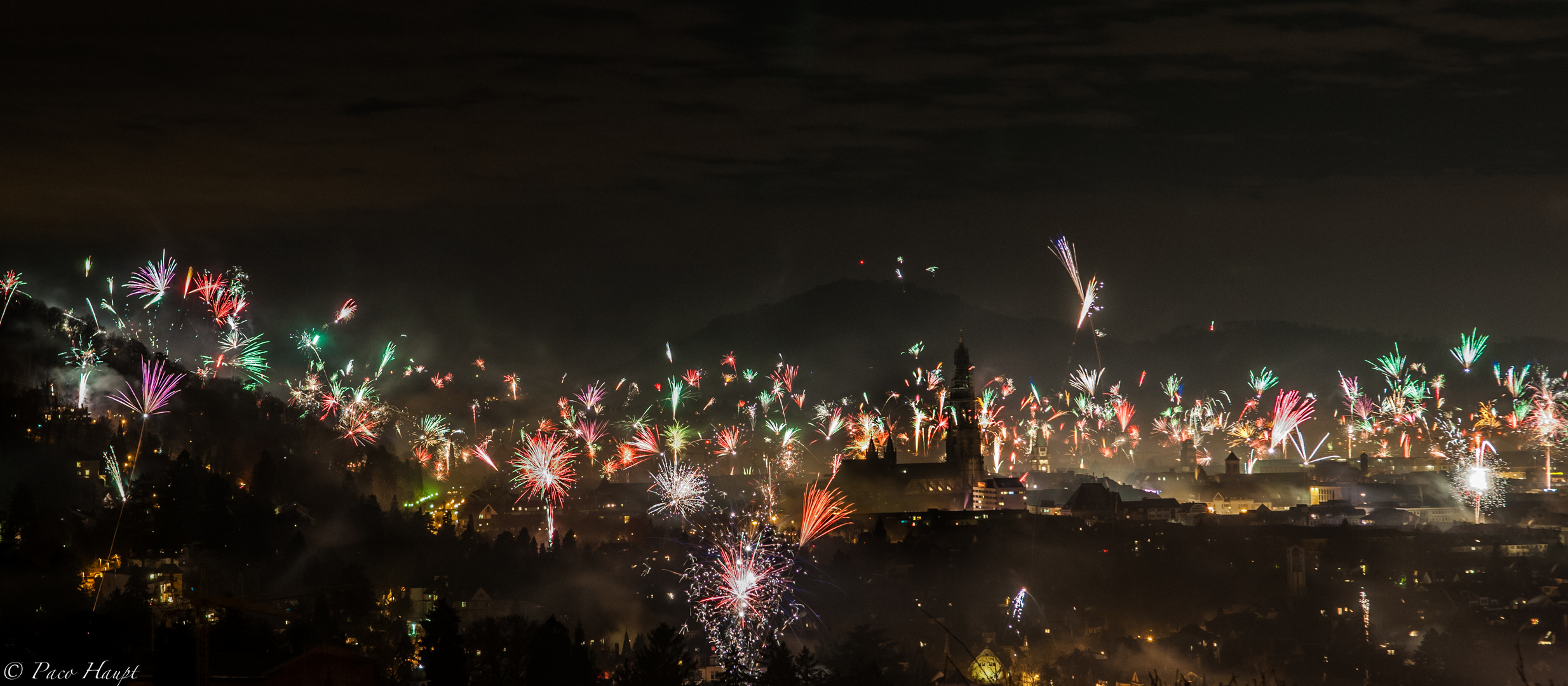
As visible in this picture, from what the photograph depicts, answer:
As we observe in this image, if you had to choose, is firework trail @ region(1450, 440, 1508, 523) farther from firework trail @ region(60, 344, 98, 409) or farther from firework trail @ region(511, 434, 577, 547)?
firework trail @ region(60, 344, 98, 409)

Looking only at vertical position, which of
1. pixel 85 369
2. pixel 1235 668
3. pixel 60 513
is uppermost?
pixel 85 369

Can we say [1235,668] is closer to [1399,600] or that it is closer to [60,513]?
[1399,600]

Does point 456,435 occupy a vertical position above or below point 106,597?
above

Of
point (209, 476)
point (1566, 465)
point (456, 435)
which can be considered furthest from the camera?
point (456, 435)

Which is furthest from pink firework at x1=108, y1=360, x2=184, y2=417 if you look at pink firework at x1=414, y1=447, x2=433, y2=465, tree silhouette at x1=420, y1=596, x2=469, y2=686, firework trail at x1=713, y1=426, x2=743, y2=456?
firework trail at x1=713, y1=426, x2=743, y2=456

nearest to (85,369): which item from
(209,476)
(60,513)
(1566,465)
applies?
(209,476)

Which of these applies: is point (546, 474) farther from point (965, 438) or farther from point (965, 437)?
point (965, 437)
